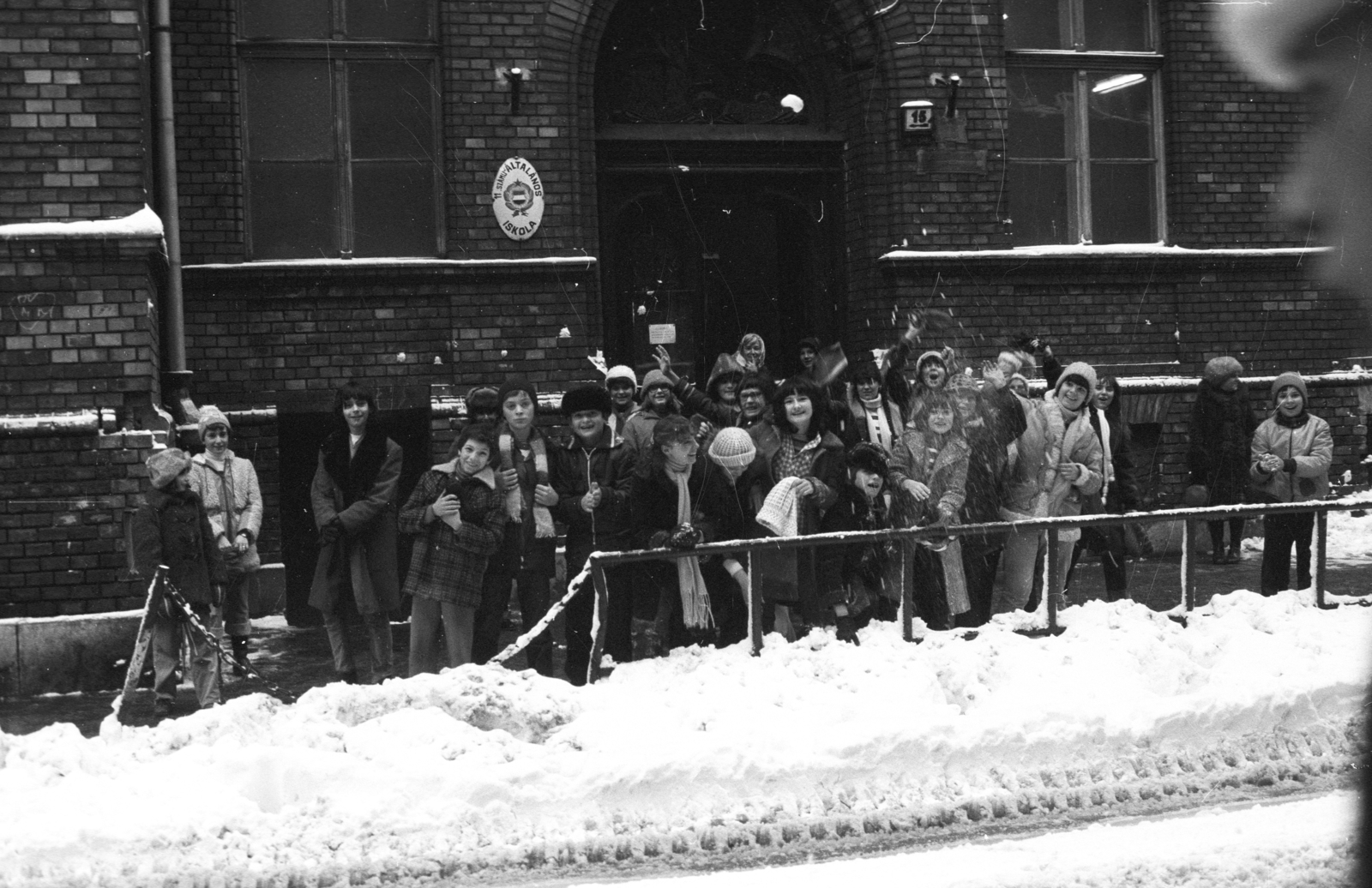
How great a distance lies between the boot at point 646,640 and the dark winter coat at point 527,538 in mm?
688

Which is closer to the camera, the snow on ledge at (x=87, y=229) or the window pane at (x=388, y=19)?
the snow on ledge at (x=87, y=229)

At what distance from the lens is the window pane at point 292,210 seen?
474 inches

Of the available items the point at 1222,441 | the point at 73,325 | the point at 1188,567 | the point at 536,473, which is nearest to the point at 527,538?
the point at 536,473

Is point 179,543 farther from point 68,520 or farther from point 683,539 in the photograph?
point 683,539

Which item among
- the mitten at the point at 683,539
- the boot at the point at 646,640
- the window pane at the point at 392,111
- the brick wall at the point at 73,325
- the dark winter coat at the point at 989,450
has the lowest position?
the boot at the point at 646,640

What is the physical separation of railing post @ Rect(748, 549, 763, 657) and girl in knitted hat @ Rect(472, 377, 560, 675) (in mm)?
1319

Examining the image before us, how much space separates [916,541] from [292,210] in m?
6.31

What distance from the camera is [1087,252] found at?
13.5m

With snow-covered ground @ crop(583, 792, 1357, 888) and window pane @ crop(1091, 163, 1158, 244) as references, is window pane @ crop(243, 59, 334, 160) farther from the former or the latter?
snow-covered ground @ crop(583, 792, 1357, 888)

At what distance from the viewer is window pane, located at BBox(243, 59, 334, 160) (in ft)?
39.3

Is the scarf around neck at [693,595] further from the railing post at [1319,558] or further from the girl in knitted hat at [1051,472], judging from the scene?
the railing post at [1319,558]

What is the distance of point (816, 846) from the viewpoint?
214 inches

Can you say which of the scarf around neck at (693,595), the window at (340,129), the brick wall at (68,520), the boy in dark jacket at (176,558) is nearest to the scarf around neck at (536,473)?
the scarf around neck at (693,595)

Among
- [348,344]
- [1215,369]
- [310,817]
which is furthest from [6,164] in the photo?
[1215,369]
